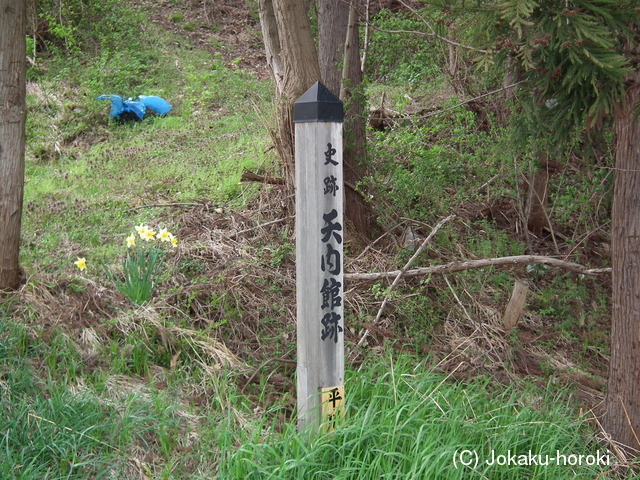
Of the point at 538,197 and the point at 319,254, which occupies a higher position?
the point at 319,254

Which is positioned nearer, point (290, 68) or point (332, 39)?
point (290, 68)

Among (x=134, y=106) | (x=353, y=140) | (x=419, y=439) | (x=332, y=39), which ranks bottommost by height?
(x=419, y=439)

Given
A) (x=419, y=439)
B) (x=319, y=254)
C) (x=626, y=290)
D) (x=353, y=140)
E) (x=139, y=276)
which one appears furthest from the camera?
(x=353, y=140)

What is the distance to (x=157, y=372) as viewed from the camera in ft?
15.0

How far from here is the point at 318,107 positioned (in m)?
3.37

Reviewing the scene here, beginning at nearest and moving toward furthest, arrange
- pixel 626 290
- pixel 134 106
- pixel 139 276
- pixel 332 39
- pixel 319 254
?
pixel 319 254
pixel 626 290
pixel 139 276
pixel 332 39
pixel 134 106

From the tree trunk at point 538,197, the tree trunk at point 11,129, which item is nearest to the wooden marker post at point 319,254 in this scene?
the tree trunk at point 11,129

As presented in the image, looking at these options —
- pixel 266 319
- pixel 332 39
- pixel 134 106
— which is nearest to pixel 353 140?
pixel 332 39

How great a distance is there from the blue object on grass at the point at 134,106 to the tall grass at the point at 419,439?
7.26 metres

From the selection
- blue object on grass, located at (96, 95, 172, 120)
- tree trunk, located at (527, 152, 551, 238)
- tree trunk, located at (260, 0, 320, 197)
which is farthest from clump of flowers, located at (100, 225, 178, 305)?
blue object on grass, located at (96, 95, 172, 120)

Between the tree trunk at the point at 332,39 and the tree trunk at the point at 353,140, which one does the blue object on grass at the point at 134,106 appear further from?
the tree trunk at the point at 353,140

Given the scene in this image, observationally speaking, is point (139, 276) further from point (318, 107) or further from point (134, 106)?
point (134, 106)

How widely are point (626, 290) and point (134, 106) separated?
805cm

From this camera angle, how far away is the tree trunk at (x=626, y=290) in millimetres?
4105
